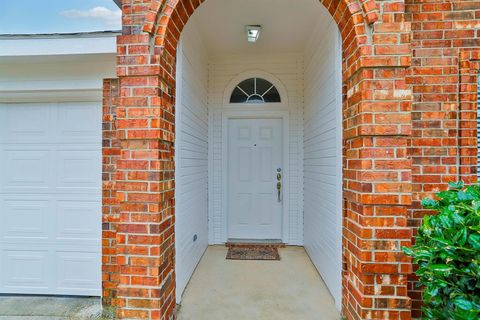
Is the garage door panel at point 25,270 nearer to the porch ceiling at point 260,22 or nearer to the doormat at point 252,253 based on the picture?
the doormat at point 252,253

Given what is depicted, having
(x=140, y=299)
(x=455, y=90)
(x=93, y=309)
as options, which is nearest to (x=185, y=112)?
(x=140, y=299)

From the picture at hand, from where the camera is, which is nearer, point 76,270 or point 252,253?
point 76,270

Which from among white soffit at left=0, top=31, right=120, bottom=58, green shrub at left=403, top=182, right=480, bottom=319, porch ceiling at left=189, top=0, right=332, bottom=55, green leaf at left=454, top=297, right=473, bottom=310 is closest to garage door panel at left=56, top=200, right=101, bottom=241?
white soffit at left=0, top=31, right=120, bottom=58

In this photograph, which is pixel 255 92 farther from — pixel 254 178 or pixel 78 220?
pixel 78 220

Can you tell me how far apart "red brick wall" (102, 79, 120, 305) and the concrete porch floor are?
26.0 inches

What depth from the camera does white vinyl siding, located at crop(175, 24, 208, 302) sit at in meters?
2.54

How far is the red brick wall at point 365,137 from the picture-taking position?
1.85 m

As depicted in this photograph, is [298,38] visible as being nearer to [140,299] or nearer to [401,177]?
[401,177]

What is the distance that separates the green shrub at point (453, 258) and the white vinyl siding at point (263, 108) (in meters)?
2.62

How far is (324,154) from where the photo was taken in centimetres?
303

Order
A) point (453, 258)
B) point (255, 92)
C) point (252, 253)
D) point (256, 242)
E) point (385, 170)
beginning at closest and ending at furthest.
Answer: point (453, 258), point (385, 170), point (252, 253), point (256, 242), point (255, 92)

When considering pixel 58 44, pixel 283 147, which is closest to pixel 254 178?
pixel 283 147

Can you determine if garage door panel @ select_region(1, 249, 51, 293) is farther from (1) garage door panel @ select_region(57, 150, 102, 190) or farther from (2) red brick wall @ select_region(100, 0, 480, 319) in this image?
(2) red brick wall @ select_region(100, 0, 480, 319)

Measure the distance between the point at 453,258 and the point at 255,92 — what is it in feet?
11.2
